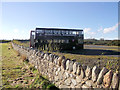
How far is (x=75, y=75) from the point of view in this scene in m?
3.86

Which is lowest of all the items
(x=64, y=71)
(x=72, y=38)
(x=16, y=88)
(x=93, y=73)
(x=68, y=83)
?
(x=16, y=88)

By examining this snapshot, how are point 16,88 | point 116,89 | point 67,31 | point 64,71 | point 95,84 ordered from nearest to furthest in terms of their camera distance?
point 116,89, point 95,84, point 64,71, point 16,88, point 67,31

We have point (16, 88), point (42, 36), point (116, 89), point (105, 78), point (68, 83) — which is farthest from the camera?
point (42, 36)

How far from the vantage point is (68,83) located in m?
4.20

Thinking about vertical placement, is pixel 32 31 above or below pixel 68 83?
above

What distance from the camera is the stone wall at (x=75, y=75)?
2.81 metres

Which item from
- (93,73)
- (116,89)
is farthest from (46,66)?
(116,89)

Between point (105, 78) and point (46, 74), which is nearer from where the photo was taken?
point (105, 78)

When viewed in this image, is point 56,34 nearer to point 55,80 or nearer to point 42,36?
point 42,36

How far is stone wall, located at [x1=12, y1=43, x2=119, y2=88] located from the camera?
2.81 metres

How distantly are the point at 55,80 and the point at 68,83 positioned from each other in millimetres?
1066

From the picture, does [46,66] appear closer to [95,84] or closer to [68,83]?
[68,83]

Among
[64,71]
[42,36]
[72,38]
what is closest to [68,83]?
[64,71]

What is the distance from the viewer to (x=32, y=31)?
71.5 feet
